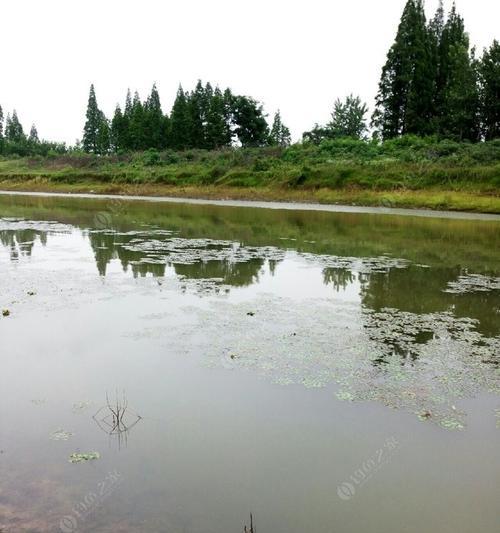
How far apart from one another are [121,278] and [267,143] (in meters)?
43.8

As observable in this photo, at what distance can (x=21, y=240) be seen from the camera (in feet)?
50.1

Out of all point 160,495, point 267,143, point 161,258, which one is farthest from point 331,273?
point 267,143

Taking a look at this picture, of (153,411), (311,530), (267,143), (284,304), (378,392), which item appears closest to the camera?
(311,530)

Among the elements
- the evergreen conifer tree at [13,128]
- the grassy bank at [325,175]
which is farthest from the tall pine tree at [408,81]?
the evergreen conifer tree at [13,128]

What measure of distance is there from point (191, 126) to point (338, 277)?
1977 inches

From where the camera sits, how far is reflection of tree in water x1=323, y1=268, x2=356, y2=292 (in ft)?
31.8

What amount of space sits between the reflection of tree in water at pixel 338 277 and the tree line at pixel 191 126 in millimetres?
32015

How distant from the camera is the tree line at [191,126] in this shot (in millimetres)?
52219

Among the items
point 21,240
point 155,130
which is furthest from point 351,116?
point 21,240

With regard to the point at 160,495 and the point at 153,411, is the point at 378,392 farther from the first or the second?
the point at 160,495

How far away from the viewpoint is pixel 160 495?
11.0 feet

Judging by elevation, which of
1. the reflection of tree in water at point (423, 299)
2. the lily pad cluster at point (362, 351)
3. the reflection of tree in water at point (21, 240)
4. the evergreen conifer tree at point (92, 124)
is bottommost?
the lily pad cluster at point (362, 351)

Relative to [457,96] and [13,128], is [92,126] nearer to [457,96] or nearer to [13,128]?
[13,128]

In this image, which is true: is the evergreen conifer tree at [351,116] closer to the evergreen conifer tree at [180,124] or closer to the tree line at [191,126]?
the tree line at [191,126]
